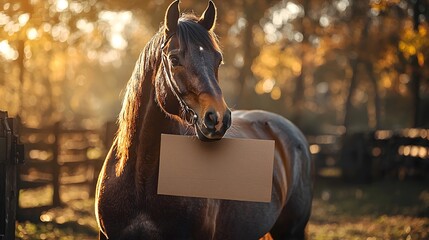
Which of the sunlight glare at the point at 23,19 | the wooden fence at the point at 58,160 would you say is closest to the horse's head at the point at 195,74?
the sunlight glare at the point at 23,19

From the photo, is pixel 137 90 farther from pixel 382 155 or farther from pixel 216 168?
pixel 382 155

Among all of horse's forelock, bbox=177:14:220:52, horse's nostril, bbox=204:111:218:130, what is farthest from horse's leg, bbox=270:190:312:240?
horse's nostril, bbox=204:111:218:130

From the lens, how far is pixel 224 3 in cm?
1797

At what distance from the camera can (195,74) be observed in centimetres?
348

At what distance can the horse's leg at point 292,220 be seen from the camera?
5805 millimetres

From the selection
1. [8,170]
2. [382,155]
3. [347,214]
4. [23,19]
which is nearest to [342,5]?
[382,155]

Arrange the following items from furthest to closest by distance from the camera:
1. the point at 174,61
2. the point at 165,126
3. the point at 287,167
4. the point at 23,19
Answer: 1. the point at 23,19
2. the point at 287,167
3. the point at 165,126
4. the point at 174,61

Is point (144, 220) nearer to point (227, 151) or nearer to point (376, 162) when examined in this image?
point (227, 151)

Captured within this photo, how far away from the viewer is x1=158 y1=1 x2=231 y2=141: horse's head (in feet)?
10.8

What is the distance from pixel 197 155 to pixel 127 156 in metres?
0.51

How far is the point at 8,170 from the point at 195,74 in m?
2.28

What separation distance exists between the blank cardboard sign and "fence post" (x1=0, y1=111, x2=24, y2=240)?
6.02 ft

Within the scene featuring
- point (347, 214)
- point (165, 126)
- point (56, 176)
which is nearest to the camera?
point (165, 126)

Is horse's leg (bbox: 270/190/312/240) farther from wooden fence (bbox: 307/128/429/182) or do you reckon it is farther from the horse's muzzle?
wooden fence (bbox: 307/128/429/182)
